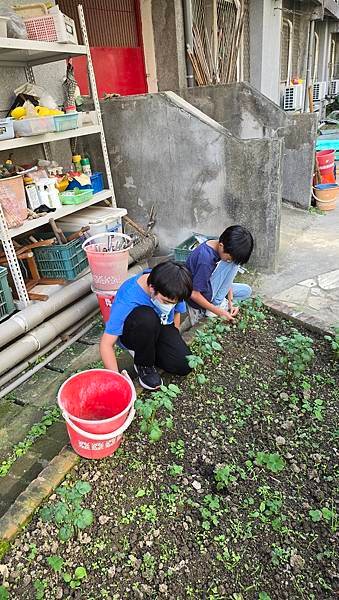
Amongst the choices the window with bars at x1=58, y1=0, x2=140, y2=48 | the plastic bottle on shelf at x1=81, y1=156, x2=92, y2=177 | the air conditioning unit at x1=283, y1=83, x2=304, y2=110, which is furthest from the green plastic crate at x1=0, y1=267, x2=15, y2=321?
the air conditioning unit at x1=283, y1=83, x2=304, y2=110

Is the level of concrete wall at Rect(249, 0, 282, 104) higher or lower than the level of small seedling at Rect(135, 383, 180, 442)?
higher

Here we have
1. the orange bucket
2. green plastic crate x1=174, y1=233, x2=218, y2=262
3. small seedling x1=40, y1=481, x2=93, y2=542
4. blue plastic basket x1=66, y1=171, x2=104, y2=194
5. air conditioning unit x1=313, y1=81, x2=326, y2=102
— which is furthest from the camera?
air conditioning unit x1=313, y1=81, x2=326, y2=102

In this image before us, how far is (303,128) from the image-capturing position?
651 centimetres

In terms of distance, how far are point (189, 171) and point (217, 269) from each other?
1.96 metres

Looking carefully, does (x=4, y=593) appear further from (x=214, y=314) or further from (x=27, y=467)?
(x=214, y=314)

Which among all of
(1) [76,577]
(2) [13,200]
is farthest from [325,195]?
(1) [76,577]

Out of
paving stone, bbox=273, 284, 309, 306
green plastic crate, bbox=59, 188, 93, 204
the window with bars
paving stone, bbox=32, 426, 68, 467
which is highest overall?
the window with bars

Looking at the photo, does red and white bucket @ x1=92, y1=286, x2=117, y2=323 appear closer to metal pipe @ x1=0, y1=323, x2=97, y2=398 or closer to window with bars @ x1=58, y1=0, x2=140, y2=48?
metal pipe @ x1=0, y1=323, x2=97, y2=398

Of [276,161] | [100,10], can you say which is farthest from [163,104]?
[100,10]

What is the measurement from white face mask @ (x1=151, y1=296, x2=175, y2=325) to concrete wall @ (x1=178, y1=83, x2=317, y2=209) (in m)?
4.67

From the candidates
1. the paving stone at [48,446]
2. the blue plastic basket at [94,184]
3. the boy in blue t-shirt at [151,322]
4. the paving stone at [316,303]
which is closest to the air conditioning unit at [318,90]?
the blue plastic basket at [94,184]

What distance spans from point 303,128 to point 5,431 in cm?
616

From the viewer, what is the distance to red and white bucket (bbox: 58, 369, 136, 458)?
208 cm

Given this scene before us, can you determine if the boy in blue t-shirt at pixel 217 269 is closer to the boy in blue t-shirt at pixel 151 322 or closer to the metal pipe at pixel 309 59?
the boy in blue t-shirt at pixel 151 322
